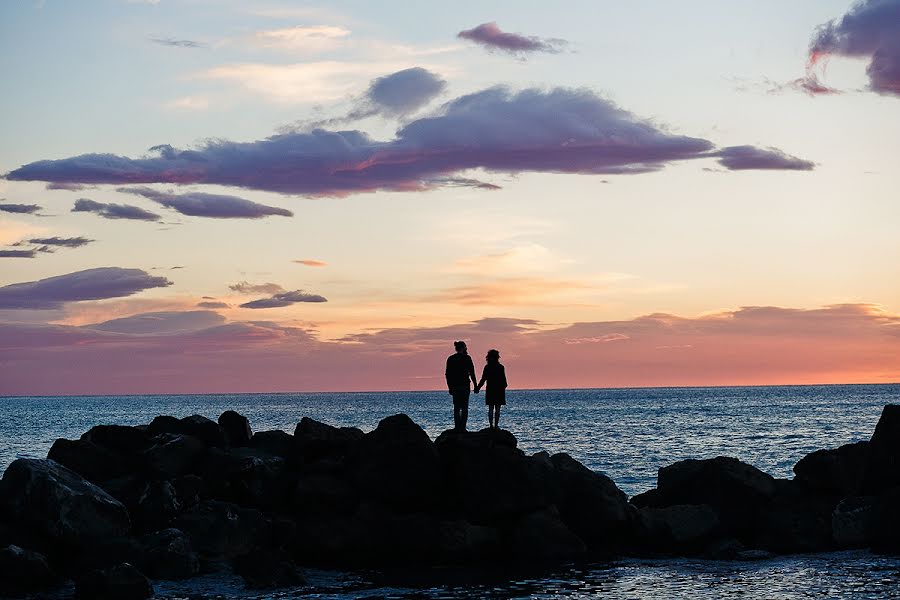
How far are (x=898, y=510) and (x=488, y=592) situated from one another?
1148cm

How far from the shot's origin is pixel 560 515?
27703 millimetres

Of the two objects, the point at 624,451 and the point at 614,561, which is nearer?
the point at 614,561

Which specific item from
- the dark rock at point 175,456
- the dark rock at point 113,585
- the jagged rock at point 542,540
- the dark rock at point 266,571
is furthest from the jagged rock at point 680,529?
the dark rock at point 113,585

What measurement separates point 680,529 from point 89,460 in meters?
17.0

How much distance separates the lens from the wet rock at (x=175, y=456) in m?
29.2

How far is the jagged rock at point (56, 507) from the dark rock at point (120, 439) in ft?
22.2

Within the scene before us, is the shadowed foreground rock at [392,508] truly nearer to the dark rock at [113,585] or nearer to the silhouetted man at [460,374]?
the dark rock at [113,585]

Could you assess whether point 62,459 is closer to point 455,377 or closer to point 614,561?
point 455,377

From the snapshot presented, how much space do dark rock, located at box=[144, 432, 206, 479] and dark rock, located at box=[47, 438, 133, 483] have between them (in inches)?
40.7

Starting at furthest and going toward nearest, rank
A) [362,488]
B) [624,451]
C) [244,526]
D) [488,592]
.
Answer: [624,451] → [362,488] → [244,526] → [488,592]

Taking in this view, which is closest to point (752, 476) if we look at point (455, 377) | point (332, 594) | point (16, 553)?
point (455, 377)

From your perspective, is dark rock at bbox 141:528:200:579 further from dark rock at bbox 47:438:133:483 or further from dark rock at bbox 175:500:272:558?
dark rock at bbox 47:438:133:483

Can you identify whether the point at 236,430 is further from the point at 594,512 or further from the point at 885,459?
the point at 885,459

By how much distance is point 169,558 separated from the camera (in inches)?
910
